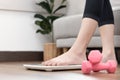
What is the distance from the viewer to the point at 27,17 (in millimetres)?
3414

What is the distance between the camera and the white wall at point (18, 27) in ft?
10.6

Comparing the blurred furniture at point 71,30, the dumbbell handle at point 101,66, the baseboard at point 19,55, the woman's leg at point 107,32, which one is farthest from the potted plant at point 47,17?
the dumbbell handle at point 101,66

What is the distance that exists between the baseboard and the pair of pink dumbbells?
2.04m

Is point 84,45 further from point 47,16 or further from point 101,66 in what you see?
point 47,16

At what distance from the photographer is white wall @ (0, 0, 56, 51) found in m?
3.22

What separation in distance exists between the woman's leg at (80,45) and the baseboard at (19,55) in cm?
186

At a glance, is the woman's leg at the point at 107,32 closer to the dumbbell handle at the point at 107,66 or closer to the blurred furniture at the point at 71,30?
the dumbbell handle at the point at 107,66

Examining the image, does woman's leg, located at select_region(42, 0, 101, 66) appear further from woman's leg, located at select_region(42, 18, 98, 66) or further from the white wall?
the white wall

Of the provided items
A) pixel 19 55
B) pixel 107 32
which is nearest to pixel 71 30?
pixel 19 55

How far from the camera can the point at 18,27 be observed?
334 cm

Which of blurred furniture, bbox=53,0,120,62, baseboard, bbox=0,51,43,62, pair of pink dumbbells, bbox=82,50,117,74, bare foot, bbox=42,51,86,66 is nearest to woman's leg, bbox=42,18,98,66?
bare foot, bbox=42,51,86,66

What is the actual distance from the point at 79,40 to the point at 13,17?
207cm

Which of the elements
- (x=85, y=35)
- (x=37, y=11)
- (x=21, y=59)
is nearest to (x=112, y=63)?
(x=85, y=35)

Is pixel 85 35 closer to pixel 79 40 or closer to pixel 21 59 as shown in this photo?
pixel 79 40
